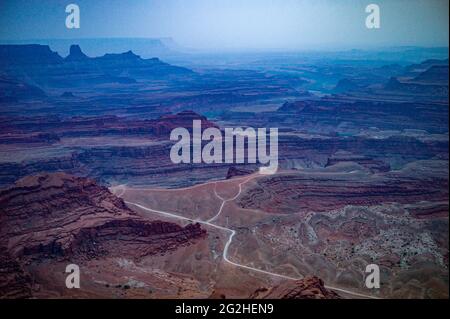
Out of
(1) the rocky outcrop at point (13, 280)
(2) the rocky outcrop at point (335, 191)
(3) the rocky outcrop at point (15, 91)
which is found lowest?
(1) the rocky outcrop at point (13, 280)

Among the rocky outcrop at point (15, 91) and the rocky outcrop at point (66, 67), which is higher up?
the rocky outcrop at point (66, 67)

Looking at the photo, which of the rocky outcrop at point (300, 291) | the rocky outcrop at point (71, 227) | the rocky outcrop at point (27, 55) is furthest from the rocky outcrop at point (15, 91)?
the rocky outcrop at point (300, 291)

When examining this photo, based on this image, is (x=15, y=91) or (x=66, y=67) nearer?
(x=15, y=91)

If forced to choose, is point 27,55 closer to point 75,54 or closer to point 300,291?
point 75,54

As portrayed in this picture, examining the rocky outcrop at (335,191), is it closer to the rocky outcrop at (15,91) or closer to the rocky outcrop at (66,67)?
the rocky outcrop at (15,91)

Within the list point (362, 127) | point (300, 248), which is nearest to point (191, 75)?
point (362, 127)

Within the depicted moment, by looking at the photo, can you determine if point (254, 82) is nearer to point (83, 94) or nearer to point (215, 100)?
point (215, 100)

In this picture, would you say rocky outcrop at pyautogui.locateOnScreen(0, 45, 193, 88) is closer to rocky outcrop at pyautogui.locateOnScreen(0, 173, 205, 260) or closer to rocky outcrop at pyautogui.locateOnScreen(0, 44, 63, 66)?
rocky outcrop at pyautogui.locateOnScreen(0, 44, 63, 66)

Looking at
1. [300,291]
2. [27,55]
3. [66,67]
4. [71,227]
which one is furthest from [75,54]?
[300,291]

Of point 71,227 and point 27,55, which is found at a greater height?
point 27,55

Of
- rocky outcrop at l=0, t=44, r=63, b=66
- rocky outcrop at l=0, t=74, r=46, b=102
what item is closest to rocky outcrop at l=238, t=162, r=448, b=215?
rocky outcrop at l=0, t=74, r=46, b=102

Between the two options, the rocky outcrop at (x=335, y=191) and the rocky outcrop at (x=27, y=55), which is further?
the rocky outcrop at (x=27, y=55)
